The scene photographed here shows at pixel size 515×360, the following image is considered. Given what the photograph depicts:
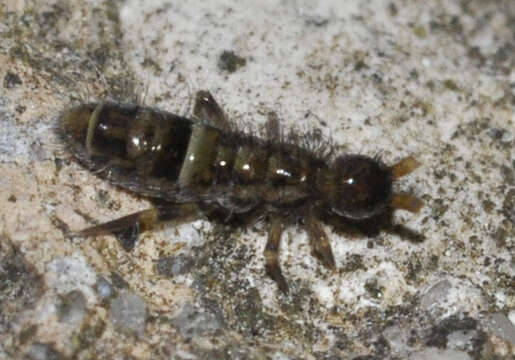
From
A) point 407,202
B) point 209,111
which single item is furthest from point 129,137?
point 407,202

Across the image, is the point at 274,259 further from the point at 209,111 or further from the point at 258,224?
the point at 209,111

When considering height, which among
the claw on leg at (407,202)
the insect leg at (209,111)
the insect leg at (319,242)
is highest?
the insect leg at (209,111)

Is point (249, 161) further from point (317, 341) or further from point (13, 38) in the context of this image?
point (13, 38)

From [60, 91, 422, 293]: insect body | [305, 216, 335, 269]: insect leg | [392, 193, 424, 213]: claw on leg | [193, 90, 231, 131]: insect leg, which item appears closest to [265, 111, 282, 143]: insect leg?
[60, 91, 422, 293]: insect body

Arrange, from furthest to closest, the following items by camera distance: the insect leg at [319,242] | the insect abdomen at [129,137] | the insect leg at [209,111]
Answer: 1. the insect leg at [209,111]
2. the insect leg at [319,242]
3. the insect abdomen at [129,137]

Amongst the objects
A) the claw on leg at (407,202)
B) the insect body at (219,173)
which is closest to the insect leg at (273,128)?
the insect body at (219,173)

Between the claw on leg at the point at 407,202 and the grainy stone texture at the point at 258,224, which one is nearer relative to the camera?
the grainy stone texture at the point at 258,224

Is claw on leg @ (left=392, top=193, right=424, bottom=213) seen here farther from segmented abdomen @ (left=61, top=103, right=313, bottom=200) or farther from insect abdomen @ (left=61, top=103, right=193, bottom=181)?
insect abdomen @ (left=61, top=103, right=193, bottom=181)

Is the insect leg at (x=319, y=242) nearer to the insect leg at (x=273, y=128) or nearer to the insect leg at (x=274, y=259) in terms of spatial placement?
the insect leg at (x=274, y=259)
